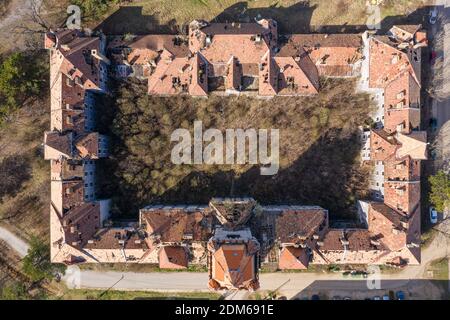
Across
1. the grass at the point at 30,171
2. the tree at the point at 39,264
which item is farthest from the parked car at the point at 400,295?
the grass at the point at 30,171

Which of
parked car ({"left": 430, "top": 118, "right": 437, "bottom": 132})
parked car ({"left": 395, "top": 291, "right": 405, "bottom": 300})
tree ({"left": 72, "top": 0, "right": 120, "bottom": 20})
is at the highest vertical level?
tree ({"left": 72, "top": 0, "right": 120, "bottom": 20})

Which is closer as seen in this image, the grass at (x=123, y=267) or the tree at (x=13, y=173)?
the tree at (x=13, y=173)

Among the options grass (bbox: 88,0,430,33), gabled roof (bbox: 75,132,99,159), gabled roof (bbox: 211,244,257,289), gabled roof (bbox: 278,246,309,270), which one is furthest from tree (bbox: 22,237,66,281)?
grass (bbox: 88,0,430,33)

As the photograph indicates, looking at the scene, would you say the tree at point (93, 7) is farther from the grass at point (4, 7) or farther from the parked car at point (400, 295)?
the parked car at point (400, 295)

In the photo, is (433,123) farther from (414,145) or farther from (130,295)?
(130,295)

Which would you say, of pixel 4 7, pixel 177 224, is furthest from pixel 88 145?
pixel 4 7

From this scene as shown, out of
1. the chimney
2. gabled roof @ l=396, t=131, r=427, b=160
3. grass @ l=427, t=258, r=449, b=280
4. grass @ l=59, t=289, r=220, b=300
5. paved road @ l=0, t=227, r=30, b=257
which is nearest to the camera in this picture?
gabled roof @ l=396, t=131, r=427, b=160

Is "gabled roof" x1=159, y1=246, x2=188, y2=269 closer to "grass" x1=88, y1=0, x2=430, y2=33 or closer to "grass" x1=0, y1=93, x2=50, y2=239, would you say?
"grass" x1=0, y1=93, x2=50, y2=239
